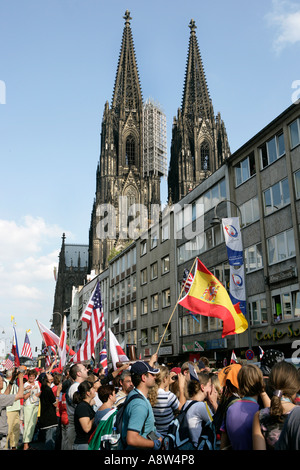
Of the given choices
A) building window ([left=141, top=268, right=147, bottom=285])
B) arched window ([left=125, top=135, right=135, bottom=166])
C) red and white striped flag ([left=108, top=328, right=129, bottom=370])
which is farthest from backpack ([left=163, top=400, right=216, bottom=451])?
arched window ([left=125, top=135, right=135, bottom=166])

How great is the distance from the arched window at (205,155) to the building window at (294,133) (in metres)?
80.5

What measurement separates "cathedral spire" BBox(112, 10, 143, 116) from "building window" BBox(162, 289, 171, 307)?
258ft

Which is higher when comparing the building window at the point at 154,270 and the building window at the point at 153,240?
the building window at the point at 153,240

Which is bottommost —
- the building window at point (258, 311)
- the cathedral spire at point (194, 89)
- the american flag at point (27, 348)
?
the american flag at point (27, 348)

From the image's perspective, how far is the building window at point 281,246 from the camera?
21266 mm

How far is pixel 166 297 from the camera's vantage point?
35.7 meters

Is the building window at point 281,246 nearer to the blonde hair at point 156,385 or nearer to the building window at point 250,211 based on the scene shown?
the building window at point 250,211

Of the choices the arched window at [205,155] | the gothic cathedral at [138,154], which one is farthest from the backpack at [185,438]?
the arched window at [205,155]

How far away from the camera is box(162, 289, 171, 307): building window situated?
35.1 m

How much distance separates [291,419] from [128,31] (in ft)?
424

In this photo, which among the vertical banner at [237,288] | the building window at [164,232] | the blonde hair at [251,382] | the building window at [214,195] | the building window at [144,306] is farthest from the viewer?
the building window at [144,306]
